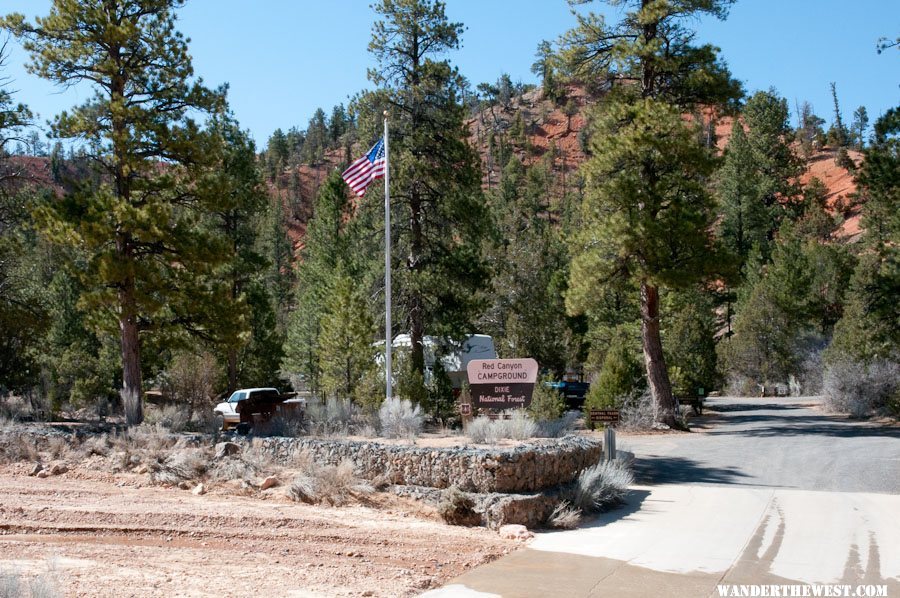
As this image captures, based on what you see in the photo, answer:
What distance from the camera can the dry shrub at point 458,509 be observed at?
10984 mm

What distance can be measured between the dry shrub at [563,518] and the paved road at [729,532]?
17cm

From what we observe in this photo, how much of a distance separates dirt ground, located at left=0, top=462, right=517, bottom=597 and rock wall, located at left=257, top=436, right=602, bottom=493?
0.55m

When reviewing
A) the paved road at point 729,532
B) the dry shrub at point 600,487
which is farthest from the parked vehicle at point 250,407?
the dry shrub at point 600,487

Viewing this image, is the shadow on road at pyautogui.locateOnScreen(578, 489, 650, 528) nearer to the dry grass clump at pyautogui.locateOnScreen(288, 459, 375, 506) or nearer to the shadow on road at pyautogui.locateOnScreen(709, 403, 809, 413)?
the dry grass clump at pyautogui.locateOnScreen(288, 459, 375, 506)

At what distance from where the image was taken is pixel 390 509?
38.2 feet

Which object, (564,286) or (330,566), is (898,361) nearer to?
(564,286)

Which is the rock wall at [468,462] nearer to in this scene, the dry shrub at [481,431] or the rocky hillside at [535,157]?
the dry shrub at [481,431]

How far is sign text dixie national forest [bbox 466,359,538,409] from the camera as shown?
580 inches

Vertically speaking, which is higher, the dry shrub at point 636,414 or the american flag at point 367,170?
the american flag at point 367,170

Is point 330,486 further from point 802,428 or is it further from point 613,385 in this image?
point 802,428

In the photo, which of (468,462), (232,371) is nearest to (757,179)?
(232,371)

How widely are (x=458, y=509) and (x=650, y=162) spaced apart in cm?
1666

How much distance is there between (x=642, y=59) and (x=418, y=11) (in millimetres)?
7425

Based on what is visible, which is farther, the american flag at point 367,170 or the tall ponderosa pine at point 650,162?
the tall ponderosa pine at point 650,162
